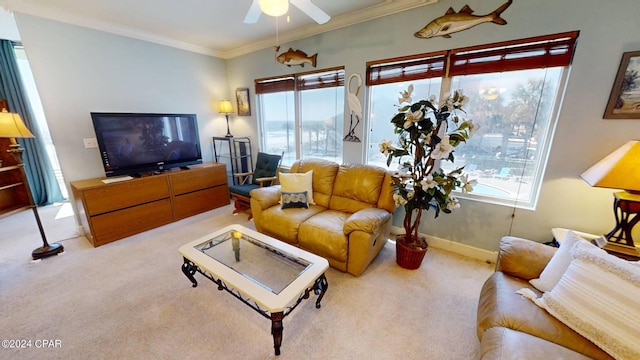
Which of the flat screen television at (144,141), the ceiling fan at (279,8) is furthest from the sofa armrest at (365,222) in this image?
the flat screen television at (144,141)

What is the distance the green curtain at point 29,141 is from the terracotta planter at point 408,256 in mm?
5421

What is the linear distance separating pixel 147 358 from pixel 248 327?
591 millimetres

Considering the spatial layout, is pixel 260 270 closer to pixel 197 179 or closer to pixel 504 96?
pixel 197 179

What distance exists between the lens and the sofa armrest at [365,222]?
190cm

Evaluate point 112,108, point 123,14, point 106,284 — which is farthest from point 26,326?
point 123,14

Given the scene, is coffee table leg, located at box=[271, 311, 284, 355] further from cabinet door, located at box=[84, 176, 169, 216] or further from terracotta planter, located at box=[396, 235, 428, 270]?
cabinet door, located at box=[84, 176, 169, 216]

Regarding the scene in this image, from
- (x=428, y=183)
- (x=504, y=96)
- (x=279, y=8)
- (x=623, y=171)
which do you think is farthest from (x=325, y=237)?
(x=504, y=96)

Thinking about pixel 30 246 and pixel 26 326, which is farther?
pixel 30 246

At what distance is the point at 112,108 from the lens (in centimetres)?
292

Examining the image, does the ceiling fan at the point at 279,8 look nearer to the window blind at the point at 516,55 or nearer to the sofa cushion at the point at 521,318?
the window blind at the point at 516,55

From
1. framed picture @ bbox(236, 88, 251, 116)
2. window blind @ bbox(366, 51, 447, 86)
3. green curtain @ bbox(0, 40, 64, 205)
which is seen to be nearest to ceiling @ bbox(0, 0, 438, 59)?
window blind @ bbox(366, 51, 447, 86)

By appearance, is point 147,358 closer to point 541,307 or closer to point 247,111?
point 541,307

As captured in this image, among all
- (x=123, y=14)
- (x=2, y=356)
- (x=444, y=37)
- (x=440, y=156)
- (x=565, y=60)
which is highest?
(x=123, y=14)

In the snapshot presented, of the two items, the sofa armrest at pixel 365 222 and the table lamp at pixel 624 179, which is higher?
the table lamp at pixel 624 179
